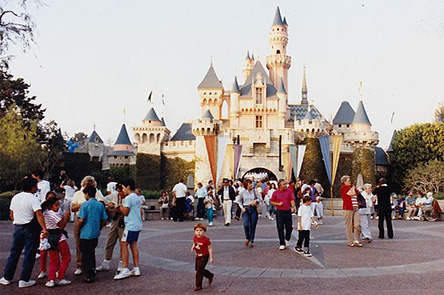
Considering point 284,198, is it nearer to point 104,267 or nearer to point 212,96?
point 104,267

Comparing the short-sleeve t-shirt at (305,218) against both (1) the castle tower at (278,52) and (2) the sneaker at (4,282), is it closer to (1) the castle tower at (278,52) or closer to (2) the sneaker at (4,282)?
(2) the sneaker at (4,282)

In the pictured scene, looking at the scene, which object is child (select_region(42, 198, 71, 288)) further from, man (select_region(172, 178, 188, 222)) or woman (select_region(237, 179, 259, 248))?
man (select_region(172, 178, 188, 222))

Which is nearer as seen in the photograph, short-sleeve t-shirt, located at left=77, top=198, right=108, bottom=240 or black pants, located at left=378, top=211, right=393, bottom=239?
short-sleeve t-shirt, located at left=77, top=198, right=108, bottom=240

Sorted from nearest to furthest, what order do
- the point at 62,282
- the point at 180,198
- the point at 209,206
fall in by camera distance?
the point at 62,282, the point at 209,206, the point at 180,198

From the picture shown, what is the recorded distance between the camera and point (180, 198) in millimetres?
17172

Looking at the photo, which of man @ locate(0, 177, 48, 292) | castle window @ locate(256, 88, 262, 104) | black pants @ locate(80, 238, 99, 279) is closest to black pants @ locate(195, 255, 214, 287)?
black pants @ locate(80, 238, 99, 279)

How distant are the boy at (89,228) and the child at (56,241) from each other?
10.5 inches

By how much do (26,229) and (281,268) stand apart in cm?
419

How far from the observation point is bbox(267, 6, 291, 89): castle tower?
56812mm

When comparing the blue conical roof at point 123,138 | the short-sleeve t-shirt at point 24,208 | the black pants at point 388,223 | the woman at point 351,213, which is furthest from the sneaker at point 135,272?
the blue conical roof at point 123,138

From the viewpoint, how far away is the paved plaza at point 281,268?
6281 millimetres

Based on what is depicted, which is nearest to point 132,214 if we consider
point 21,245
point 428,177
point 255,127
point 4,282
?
point 21,245

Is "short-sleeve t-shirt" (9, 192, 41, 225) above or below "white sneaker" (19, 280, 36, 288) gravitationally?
above

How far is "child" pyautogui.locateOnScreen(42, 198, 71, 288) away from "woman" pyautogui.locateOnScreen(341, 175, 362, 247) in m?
6.39
